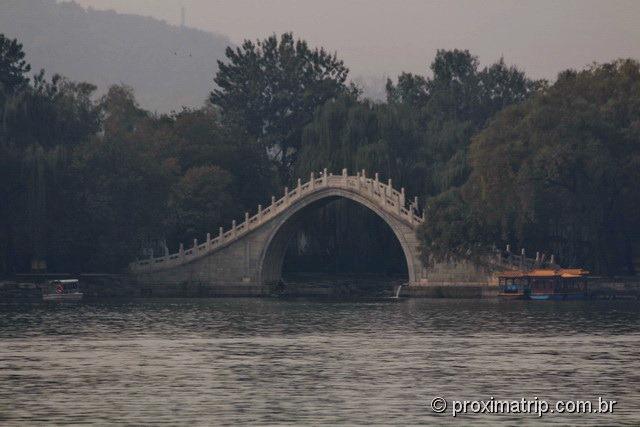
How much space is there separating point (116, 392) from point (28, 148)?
175ft

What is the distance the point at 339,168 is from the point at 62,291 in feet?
69.0

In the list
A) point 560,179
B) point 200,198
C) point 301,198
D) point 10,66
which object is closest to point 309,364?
point 560,179

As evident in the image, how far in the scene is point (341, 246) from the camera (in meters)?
94.6

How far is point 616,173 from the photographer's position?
78.6 meters

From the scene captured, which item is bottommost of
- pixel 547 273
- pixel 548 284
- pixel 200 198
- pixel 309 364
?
pixel 309 364

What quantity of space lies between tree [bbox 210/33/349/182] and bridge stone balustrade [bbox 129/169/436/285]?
65.5ft

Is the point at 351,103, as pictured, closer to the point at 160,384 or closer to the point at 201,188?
the point at 201,188

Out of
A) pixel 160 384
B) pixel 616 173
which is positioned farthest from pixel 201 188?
pixel 160 384

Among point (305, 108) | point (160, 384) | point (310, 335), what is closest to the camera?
point (160, 384)

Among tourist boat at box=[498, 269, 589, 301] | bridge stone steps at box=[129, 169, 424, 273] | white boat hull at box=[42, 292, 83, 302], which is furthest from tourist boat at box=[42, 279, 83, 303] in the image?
tourist boat at box=[498, 269, 589, 301]

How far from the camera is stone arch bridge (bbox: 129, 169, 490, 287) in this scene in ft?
290

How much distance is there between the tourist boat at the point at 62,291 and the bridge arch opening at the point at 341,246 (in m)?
13.9

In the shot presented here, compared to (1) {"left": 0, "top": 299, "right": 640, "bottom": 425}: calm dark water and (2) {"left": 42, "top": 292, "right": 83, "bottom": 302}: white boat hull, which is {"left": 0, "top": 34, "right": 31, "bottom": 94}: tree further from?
(1) {"left": 0, "top": 299, "right": 640, "bottom": 425}: calm dark water

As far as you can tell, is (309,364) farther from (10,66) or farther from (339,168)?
(10,66)
